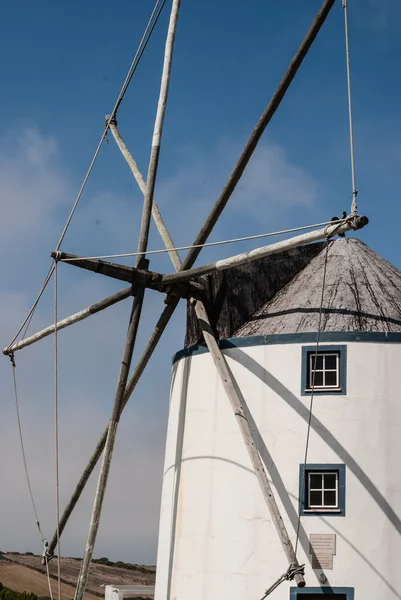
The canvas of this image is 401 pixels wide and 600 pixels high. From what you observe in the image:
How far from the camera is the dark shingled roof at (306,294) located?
20.2 meters

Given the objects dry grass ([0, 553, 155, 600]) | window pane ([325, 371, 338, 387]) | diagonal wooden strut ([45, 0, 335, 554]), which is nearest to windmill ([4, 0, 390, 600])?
diagonal wooden strut ([45, 0, 335, 554])

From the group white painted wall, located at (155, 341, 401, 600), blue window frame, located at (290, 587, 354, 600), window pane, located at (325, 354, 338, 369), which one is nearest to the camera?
blue window frame, located at (290, 587, 354, 600)

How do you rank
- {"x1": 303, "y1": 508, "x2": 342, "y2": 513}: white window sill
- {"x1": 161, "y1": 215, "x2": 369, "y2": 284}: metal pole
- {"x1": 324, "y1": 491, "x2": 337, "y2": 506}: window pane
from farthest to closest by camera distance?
{"x1": 324, "y1": 491, "x2": 337, "y2": 506}: window pane, {"x1": 303, "y1": 508, "x2": 342, "y2": 513}: white window sill, {"x1": 161, "y1": 215, "x2": 369, "y2": 284}: metal pole

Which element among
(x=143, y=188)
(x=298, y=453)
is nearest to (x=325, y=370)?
(x=298, y=453)

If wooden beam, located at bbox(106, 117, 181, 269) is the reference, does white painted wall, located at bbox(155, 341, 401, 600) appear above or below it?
below

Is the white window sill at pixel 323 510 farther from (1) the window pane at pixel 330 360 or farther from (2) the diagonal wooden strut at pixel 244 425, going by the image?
(1) the window pane at pixel 330 360

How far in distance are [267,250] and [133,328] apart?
367 cm

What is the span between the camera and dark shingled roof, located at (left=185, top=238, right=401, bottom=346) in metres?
20.2

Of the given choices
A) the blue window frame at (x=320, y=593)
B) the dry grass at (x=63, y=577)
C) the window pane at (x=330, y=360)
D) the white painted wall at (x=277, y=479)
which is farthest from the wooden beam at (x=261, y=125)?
the dry grass at (x=63, y=577)

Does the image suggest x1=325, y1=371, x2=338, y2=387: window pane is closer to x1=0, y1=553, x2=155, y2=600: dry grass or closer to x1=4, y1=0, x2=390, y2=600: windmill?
x1=4, y1=0, x2=390, y2=600: windmill

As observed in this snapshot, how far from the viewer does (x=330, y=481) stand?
18.7 metres

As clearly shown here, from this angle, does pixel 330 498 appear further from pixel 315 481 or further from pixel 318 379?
pixel 318 379

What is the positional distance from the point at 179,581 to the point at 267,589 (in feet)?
7.56

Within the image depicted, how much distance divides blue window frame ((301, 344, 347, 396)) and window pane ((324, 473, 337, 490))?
164cm
